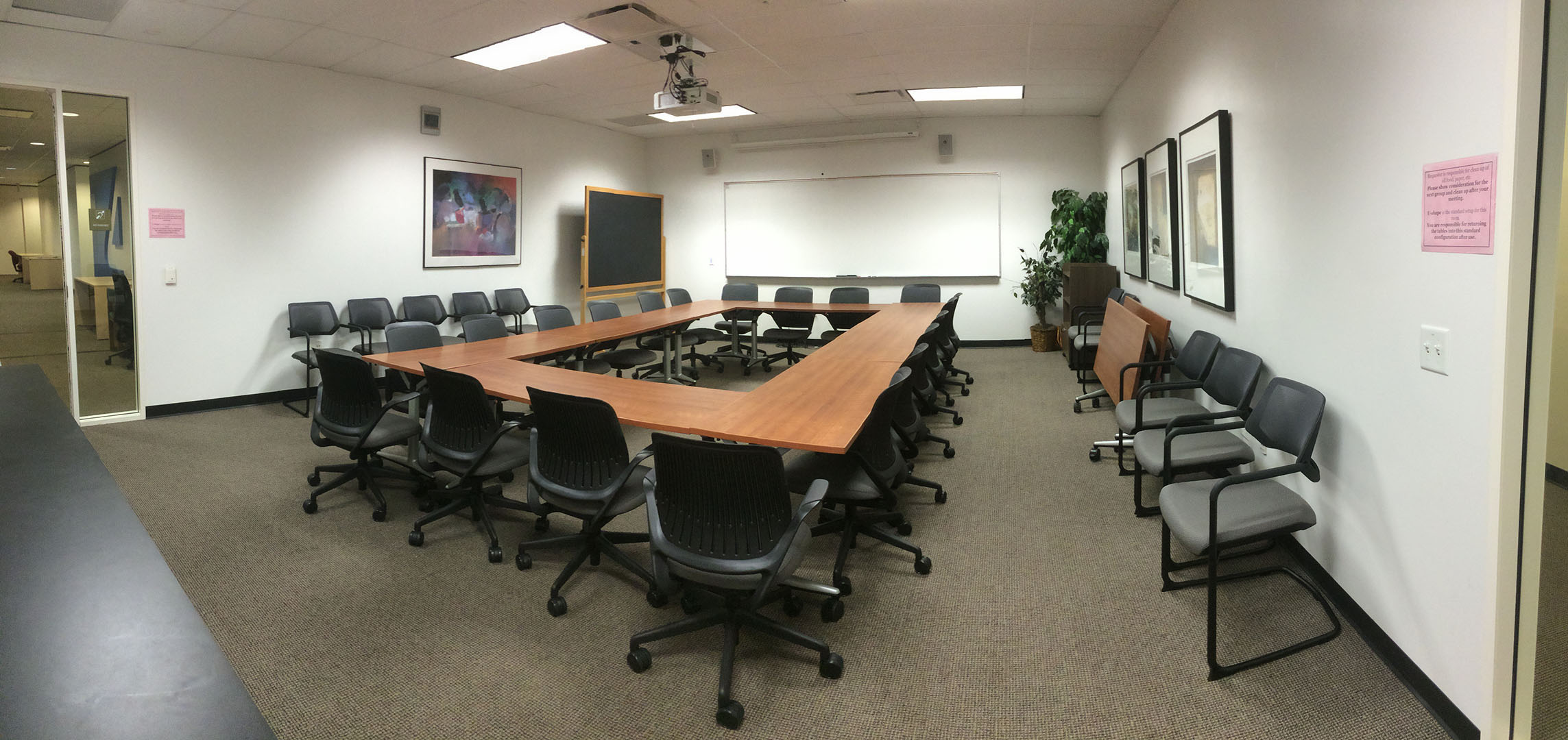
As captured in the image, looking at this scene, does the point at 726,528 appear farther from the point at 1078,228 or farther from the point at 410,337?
the point at 1078,228

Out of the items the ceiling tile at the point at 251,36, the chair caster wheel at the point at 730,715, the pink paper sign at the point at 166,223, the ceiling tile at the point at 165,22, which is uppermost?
the ceiling tile at the point at 251,36

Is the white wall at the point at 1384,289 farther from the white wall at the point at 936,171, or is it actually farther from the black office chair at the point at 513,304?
the black office chair at the point at 513,304

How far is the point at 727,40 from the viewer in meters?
5.46

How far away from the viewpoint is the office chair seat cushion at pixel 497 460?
3213 millimetres

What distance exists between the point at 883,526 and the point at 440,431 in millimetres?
2092

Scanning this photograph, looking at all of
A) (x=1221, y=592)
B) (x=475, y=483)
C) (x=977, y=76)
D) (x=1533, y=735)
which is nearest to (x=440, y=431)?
(x=475, y=483)

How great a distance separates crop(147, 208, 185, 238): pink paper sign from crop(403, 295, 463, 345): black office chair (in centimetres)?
175

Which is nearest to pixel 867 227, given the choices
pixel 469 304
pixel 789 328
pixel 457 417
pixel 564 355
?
pixel 789 328

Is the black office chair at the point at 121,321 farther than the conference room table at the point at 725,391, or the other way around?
the black office chair at the point at 121,321

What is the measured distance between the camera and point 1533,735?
1941 mm

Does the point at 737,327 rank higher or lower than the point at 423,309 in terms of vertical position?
lower

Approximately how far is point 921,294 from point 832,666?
21.5 feet

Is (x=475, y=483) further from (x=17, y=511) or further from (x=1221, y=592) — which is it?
(x=1221, y=592)

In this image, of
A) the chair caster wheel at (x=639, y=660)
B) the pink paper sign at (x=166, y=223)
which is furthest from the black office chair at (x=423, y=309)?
the chair caster wheel at (x=639, y=660)
